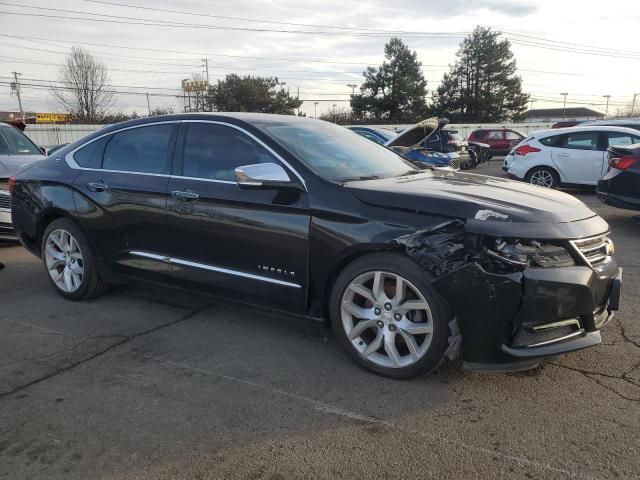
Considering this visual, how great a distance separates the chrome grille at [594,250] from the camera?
314 centimetres

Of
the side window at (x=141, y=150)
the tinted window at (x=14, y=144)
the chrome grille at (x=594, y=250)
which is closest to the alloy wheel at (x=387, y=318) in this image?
the chrome grille at (x=594, y=250)

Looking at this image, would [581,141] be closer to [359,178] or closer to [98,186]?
[359,178]

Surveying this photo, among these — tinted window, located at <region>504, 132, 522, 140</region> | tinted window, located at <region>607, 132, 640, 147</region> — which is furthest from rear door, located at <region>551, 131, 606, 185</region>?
tinted window, located at <region>504, 132, 522, 140</region>

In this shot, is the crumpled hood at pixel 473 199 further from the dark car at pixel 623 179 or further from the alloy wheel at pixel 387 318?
the dark car at pixel 623 179

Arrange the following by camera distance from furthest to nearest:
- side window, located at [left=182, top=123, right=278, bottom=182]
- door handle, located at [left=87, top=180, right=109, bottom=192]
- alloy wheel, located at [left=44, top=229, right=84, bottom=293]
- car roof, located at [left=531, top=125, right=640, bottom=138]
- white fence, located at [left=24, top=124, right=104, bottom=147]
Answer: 1. white fence, located at [left=24, top=124, right=104, bottom=147]
2. car roof, located at [left=531, top=125, right=640, bottom=138]
3. alloy wheel, located at [left=44, top=229, right=84, bottom=293]
4. door handle, located at [left=87, top=180, right=109, bottom=192]
5. side window, located at [left=182, top=123, right=278, bottom=182]

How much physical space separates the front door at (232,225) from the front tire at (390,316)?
1.21 ft

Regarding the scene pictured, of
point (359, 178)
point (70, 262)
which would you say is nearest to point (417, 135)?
point (359, 178)

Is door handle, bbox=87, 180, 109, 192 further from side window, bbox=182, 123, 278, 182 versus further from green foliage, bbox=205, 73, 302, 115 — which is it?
green foliage, bbox=205, 73, 302, 115

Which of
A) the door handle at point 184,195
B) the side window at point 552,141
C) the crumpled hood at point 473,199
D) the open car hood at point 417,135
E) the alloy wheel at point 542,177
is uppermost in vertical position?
the open car hood at point 417,135

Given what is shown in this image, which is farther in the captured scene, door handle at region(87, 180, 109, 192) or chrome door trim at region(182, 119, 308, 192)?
door handle at region(87, 180, 109, 192)

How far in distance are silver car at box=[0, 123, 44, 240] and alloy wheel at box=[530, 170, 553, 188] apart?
32.2 feet

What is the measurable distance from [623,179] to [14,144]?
904 centimetres

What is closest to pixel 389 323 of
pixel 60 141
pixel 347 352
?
pixel 347 352

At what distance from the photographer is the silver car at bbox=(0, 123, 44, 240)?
6836 mm
